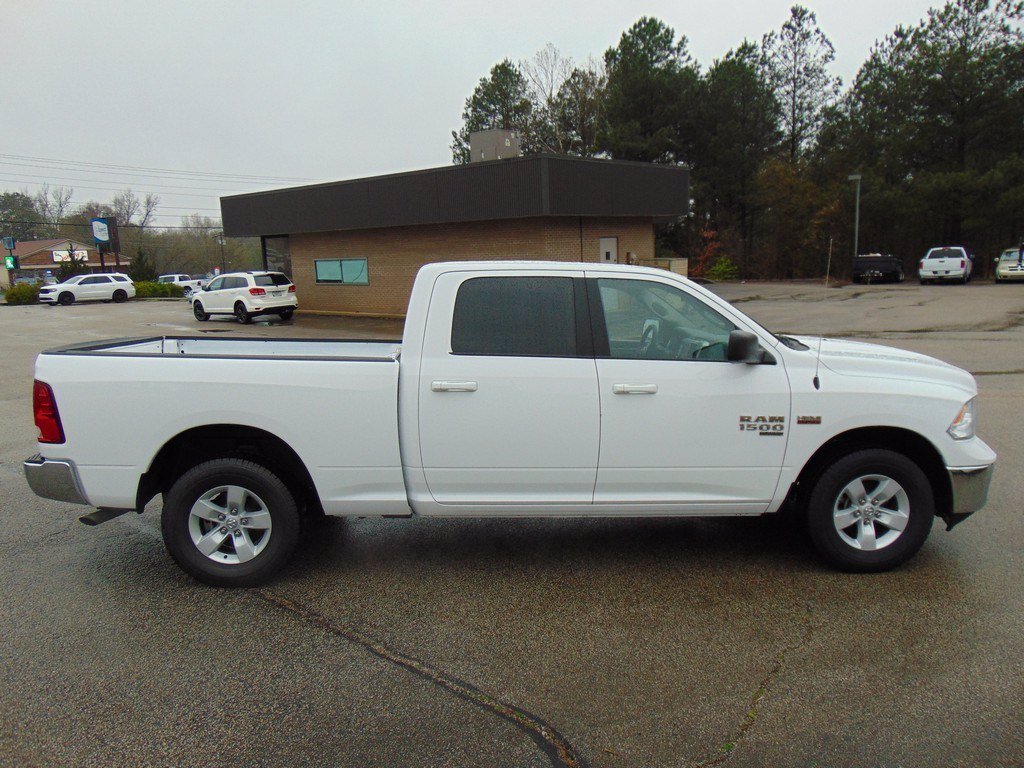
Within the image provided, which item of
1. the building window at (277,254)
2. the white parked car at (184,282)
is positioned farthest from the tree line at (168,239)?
the building window at (277,254)

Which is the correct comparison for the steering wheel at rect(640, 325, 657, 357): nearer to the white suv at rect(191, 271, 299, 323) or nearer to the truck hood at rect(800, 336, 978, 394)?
the truck hood at rect(800, 336, 978, 394)

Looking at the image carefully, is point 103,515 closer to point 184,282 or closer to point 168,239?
point 184,282

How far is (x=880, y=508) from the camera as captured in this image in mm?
4512

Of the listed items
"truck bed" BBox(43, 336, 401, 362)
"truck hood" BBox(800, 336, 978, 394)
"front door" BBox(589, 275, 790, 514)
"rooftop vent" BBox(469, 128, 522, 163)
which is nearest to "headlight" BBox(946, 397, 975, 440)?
"truck hood" BBox(800, 336, 978, 394)

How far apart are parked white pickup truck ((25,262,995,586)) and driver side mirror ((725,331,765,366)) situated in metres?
0.04

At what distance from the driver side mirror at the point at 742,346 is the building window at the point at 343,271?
2395 cm

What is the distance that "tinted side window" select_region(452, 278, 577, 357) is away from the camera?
4418 millimetres

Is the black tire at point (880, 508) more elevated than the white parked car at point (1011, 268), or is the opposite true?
the white parked car at point (1011, 268)

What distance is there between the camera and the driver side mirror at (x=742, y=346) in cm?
416

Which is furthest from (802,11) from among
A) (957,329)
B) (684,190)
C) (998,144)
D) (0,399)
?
(0,399)

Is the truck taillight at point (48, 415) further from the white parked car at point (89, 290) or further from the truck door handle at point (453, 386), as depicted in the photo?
the white parked car at point (89, 290)

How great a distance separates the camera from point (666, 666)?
361 centimetres

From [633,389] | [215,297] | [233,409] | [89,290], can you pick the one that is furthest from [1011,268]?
[89,290]

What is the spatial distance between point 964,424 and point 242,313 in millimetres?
26265
